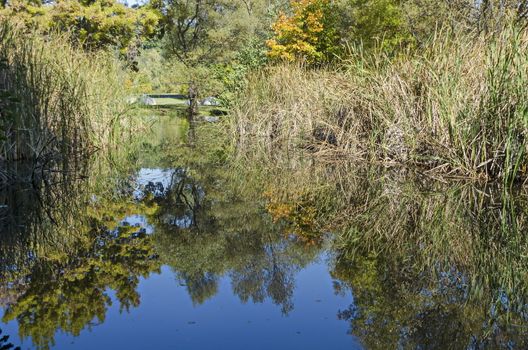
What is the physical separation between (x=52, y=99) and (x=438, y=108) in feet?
20.2

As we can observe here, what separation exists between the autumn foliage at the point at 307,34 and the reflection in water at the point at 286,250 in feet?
54.5

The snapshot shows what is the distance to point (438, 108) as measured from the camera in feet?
25.5

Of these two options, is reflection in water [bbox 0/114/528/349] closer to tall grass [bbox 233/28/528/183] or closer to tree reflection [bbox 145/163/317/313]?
tree reflection [bbox 145/163/317/313]

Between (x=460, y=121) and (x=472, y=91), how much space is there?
42 cm

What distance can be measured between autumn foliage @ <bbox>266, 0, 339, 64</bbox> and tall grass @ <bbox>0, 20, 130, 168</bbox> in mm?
13131

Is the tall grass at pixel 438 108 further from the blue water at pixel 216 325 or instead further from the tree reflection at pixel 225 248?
the blue water at pixel 216 325

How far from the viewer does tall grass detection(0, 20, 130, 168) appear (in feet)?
26.9

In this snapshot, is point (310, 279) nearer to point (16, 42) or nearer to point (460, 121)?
point (460, 121)

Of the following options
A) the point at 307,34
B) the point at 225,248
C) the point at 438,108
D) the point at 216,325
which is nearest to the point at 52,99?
the point at 225,248

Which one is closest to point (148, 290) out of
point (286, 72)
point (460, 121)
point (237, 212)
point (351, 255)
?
point (351, 255)

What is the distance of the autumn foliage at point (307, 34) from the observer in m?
24.3

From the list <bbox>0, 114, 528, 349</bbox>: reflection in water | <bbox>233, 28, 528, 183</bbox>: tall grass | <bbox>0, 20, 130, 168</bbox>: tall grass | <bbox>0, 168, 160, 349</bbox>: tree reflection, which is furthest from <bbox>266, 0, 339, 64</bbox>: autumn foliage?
<bbox>0, 168, 160, 349</bbox>: tree reflection

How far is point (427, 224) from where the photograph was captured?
18.3 feet

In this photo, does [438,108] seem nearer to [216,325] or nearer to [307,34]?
[216,325]
